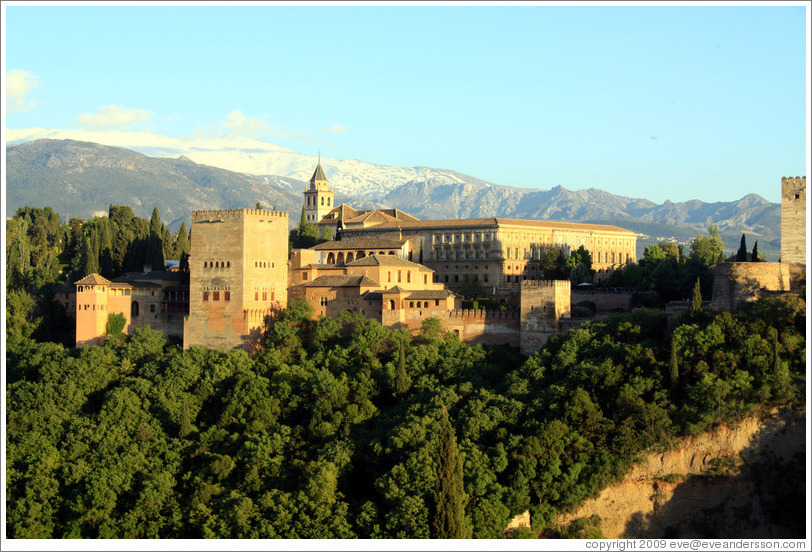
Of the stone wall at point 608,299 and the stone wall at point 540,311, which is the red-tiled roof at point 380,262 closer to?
the stone wall at point 608,299

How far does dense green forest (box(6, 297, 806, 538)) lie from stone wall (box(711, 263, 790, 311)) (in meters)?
1.87

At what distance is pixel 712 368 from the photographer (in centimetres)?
4562

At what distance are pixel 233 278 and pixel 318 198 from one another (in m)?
50.7

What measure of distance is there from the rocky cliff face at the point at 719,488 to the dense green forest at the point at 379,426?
25.5 inches

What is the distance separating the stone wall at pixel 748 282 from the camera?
163 feet

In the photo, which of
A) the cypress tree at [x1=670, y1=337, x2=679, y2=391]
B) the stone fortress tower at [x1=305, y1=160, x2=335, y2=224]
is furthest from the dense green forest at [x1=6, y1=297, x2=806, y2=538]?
the stone fortress tower at [x1=305, y1=160, x2=335, y2=224]

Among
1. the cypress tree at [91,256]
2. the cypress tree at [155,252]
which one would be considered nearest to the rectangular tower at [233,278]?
the cypress tree at [91,256]

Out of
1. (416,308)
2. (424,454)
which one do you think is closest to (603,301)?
(416,308)

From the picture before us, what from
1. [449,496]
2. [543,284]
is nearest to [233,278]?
[543,284]

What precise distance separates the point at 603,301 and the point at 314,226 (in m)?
25.1

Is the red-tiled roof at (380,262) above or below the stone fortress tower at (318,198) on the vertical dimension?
below

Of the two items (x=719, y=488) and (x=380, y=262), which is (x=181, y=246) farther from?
(x=719, y=488)

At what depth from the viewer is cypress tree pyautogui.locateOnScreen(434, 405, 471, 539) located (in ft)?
133

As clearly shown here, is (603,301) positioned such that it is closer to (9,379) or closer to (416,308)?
(416,308)
